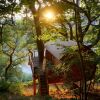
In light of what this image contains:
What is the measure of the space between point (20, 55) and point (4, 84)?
14.7 m

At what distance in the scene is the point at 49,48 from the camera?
112 ft

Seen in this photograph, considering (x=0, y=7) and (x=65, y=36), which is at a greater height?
(x=0, y=7)

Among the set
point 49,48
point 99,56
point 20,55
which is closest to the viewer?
point 99,56

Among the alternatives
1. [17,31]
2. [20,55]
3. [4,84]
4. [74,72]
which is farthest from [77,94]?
[20,55]

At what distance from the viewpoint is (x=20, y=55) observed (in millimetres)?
44281

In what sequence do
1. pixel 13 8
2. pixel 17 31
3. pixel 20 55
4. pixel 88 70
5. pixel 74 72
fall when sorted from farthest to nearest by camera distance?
pixel 20 55 → pixel 17 31 → pixel 74 72 → pixel 88 70 → pixel 13 8

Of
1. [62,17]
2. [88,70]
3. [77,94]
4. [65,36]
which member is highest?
[62,17]

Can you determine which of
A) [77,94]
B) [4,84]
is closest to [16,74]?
[4,84]

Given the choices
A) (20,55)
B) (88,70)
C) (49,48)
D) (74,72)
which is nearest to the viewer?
(88,70)

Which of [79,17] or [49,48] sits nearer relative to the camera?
[79,17]

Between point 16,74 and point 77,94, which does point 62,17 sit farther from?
point 16,74

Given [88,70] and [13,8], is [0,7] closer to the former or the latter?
[13,8]

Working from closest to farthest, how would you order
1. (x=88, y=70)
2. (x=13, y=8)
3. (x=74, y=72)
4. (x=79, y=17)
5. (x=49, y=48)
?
(x=13, y=8), (x=79, y=17), (x=88, y=70), (x=74, y=72), (x=49, y=48)

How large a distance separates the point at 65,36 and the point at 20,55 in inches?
Answer: 990
